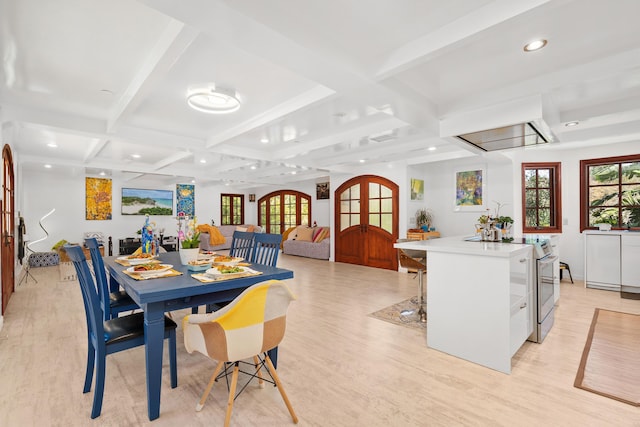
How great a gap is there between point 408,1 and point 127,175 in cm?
841

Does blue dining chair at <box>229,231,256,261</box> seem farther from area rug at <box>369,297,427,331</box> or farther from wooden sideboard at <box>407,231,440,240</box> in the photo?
wooden sideboard at <box>407,231,440,240</box>

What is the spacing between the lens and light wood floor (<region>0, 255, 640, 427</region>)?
1.86 meters

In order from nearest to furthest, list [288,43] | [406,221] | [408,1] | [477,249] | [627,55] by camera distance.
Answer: [408,1]
[288,43]
[627,55]
[477,249]
[406,221]

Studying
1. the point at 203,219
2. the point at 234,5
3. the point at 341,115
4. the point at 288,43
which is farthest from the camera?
the point at 203,219

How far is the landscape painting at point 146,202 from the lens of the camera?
9.08m

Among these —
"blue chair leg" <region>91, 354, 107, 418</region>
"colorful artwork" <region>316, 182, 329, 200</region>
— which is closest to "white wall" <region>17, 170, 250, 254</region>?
"colorful artwork" <region>316, 182, 329, 200</region>

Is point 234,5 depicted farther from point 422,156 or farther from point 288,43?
point 422,156

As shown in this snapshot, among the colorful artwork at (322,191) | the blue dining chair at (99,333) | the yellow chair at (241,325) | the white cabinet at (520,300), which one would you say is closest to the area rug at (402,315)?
the white cabinet at (520,300)

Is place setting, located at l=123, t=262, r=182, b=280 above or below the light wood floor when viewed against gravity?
above

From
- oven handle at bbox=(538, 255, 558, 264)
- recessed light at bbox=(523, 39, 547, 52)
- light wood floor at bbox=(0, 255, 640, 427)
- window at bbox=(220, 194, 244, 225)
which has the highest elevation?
recessed light at bbox=(523, 39, 547, 52)

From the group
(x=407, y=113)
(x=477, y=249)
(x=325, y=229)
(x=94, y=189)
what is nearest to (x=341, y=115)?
(x=407, y=113)

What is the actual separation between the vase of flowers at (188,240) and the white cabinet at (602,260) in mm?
5640

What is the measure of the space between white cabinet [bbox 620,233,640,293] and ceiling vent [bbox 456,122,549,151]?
2509 mm

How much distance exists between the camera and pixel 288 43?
6.40 feet
